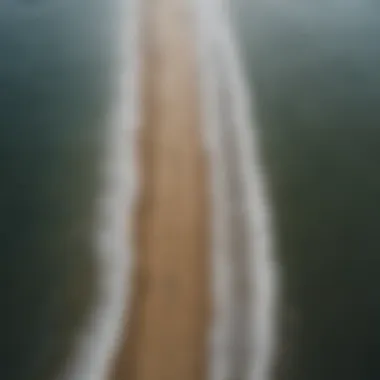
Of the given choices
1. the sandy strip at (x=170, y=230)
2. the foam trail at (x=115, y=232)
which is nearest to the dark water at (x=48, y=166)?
the foam trail at (x=115, y=232)

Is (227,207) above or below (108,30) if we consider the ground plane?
below

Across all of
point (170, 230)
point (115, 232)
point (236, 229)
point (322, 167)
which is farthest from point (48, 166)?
point (322, 167)

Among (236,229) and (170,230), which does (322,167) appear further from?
(170,230)

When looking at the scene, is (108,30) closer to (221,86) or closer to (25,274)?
(221,86)

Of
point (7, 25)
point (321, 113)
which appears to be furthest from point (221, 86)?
point (7, 25)

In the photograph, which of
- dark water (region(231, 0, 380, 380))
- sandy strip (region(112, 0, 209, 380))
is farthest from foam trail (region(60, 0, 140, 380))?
dark water (region(231, 0, 380, 380))
